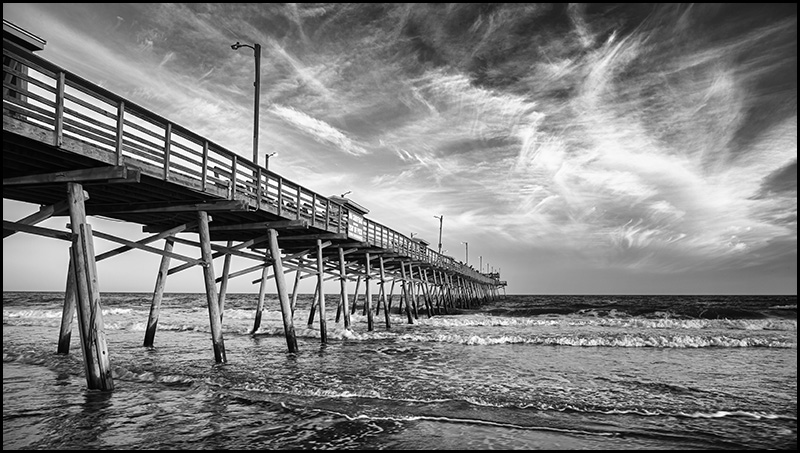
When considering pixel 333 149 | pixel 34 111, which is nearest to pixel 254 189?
pixel 34 111

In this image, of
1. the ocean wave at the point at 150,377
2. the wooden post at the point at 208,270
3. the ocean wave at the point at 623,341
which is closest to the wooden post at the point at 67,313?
the ocean wave at the point at 150,377

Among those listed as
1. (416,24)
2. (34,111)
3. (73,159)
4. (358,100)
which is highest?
(358,100)

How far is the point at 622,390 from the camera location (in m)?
9.50

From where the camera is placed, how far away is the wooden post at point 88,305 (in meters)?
7.51

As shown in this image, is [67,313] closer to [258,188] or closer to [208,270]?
[208,270]

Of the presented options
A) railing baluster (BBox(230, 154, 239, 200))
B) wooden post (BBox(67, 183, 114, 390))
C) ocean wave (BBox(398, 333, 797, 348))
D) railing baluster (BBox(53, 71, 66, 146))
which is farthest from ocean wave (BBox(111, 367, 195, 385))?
ocean wave (BBox(398, 333, 797, 348))

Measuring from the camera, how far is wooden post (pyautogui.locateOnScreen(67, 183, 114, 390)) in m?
7.51

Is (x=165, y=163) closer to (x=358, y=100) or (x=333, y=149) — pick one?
(x=358, y=100)

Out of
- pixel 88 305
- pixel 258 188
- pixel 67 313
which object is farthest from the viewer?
pixel 67 313

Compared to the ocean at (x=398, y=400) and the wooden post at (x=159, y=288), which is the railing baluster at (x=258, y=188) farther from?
the ocean at (x=398, y=400)

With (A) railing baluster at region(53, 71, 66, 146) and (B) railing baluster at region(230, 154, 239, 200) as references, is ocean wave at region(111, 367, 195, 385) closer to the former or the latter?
(B) railing baluster at region(230, 154, 239, 200)

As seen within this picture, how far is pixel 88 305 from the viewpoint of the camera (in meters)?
7.51

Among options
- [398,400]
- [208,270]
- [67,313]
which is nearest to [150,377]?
[208,270]

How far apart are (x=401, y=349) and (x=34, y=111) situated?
12.6 meters
